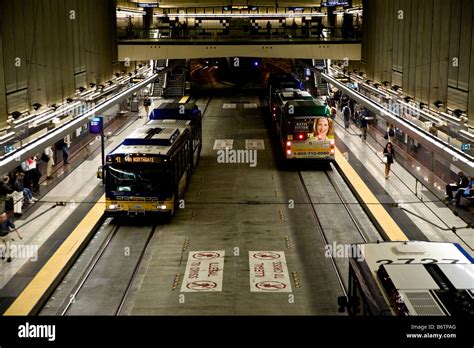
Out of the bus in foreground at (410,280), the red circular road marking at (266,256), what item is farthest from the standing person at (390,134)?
the bus in foreground at (410,280)

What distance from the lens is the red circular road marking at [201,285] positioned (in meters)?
16.0

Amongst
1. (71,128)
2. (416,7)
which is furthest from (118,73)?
(71,128)

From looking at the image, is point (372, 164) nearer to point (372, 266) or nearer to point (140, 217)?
point (140, 217)

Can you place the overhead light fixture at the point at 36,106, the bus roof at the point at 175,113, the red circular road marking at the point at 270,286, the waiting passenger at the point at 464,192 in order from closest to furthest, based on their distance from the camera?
the red circular road marking at the point at 270,286 → the waiting passenger at the point at 464,192 → the overhead light fixture at the point at 36,106 → the bus roof at the point at 175,113

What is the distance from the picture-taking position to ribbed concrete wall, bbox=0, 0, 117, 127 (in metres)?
24.3

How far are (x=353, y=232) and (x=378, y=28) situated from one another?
21.7m

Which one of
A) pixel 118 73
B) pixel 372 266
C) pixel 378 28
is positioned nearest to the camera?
pixel 372 266

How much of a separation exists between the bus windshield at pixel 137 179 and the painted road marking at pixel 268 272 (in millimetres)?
3597

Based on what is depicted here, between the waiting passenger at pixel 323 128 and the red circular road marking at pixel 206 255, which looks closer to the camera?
the red circular road marking at pixel 206 255

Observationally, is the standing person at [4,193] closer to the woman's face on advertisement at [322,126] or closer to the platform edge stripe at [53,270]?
the platform edge stripe at [53,270]

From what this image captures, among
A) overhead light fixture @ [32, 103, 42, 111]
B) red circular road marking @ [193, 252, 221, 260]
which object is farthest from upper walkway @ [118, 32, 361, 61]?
red circular road marking @ [193, 252, 221, 260]

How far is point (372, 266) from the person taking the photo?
11570 millimetres

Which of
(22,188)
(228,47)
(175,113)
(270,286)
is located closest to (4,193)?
(22,188)

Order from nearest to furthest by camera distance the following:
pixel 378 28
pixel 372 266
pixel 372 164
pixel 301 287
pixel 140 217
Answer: pixel 372 266 < pixel 301 287 < pixel 140 217 < pixel 372 164 < pixel 378 28
